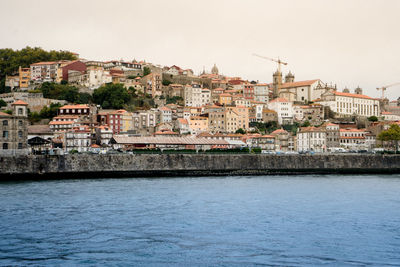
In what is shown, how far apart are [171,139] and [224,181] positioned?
424 inches

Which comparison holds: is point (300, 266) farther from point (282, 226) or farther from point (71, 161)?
point (71, 161)

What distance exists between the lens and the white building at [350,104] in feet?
336

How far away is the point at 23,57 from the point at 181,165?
78251 mm

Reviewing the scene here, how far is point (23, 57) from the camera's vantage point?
107062 mm

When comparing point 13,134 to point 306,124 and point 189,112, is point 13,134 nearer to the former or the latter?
point 189,112

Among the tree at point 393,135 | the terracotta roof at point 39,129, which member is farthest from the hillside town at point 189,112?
the tree at point 393,135

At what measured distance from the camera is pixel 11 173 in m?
36.7

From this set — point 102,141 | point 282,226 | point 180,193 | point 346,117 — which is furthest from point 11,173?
point 346,117

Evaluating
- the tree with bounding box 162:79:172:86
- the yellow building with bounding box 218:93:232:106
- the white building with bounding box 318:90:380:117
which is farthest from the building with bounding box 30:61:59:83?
the white building with bounding box 318:90:380:117

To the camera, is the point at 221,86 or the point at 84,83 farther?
the point at 221,86

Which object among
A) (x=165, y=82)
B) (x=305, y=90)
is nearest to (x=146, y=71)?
(x=165, y=82)

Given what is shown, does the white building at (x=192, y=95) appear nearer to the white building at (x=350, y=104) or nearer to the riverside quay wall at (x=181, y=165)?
the white building at (x=350, y=104)

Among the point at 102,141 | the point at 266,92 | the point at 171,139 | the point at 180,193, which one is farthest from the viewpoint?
the point at 266,92

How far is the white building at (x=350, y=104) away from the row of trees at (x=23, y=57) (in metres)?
60.4
